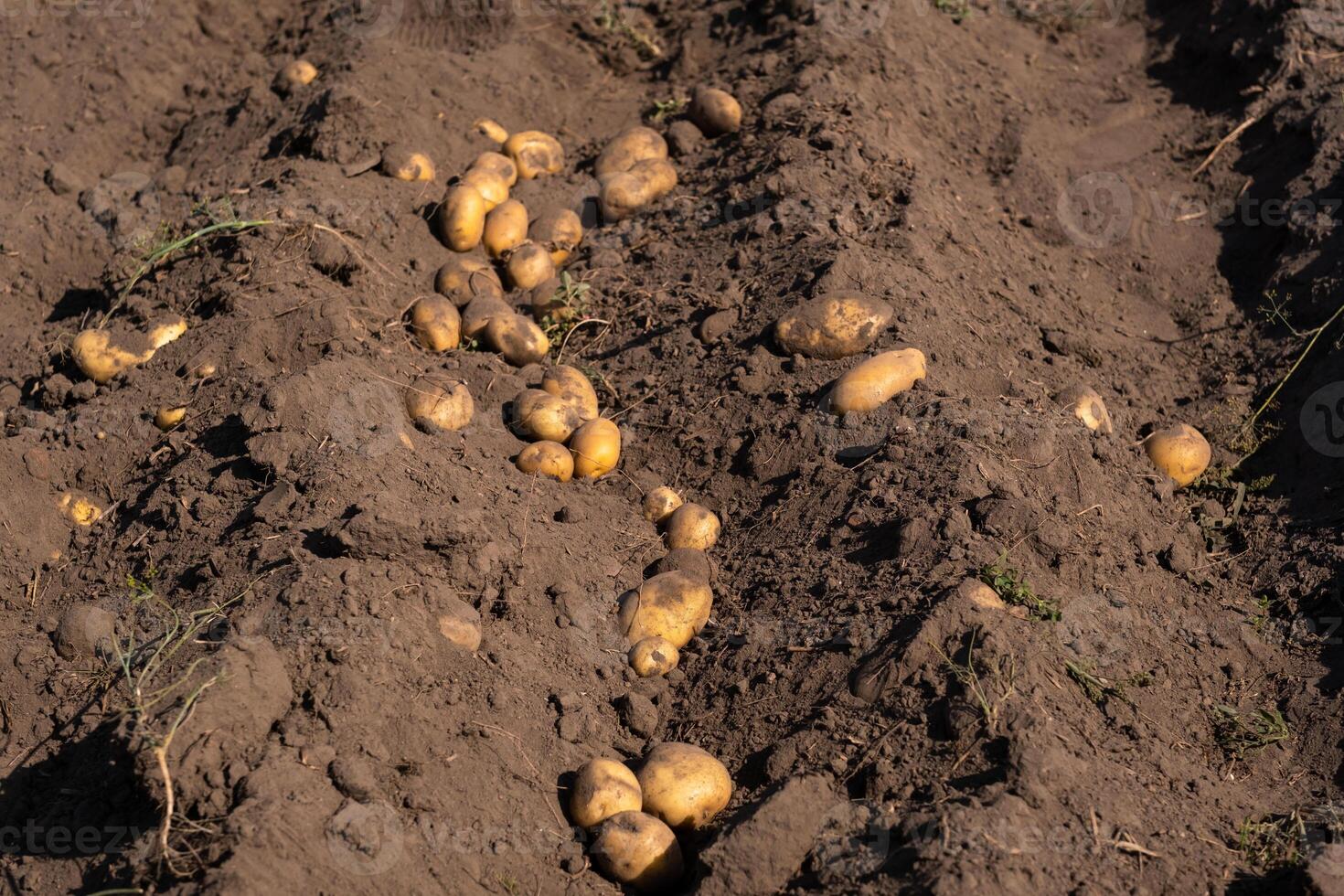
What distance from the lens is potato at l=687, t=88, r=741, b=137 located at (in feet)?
20.4

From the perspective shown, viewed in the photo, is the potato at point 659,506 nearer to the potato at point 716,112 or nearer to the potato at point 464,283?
the potato at point 464,283

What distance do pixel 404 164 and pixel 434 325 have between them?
1.15 meters

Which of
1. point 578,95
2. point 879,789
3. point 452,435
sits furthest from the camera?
point 578,95

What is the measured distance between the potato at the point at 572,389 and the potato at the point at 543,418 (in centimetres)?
6

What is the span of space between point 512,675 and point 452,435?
1167mm

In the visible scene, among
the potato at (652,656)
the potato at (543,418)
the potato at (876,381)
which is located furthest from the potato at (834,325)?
the potato at (652,656)

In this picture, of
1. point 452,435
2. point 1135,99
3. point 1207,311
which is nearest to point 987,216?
point 1207,311

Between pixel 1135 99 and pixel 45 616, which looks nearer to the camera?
pixel 45 616

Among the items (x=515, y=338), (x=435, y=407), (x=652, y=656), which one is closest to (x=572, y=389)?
(x=515, y=338)

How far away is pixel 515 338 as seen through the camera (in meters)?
5.25

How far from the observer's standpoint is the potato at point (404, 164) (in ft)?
19.4

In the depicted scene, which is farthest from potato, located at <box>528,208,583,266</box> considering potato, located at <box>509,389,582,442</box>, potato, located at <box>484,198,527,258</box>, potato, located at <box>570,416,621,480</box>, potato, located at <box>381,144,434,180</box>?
potato, located at <box>570,416,621,480</box>

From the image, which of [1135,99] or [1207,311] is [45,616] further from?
[1135,99]

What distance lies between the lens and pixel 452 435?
4.65 m
